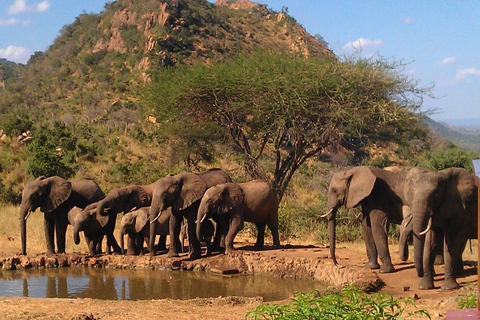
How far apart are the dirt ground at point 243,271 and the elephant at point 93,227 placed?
648mm

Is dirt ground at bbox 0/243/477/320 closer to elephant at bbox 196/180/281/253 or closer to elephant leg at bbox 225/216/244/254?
elephant leg at bbox 225/216/244/254

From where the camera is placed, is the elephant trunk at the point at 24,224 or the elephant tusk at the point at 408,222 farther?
the elephant trunk at the point at 24,224

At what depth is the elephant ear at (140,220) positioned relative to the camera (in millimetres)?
15516

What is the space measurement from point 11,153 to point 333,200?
944 inches

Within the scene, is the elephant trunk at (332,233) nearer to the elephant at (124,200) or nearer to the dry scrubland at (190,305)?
the dry scrubland at (190,305)

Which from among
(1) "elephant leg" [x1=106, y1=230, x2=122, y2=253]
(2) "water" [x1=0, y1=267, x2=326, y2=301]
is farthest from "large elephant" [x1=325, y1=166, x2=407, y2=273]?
(1) "elephant leg" [x1=106, y1=230, x2=122, y2=253]

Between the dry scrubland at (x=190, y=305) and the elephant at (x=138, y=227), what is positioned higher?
the elephant at (x=138, y=227)

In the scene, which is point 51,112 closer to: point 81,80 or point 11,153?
point 81,80

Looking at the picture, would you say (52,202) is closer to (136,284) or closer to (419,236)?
(136,284)

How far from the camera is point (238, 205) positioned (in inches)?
595

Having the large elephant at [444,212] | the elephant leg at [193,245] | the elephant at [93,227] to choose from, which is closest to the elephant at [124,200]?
the elephant at [93,227]

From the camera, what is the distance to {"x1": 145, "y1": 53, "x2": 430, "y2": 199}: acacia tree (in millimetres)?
22453

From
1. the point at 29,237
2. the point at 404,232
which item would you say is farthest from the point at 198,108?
the point at 404,232

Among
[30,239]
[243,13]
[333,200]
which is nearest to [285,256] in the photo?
[333,200]
